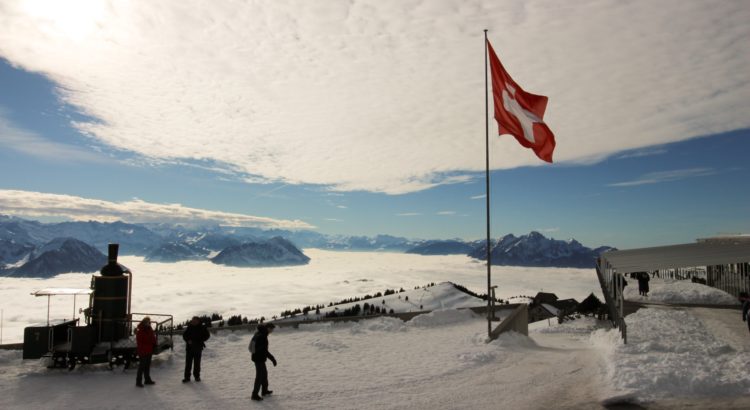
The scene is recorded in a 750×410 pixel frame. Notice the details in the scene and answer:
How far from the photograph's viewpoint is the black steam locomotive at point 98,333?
1351 cm

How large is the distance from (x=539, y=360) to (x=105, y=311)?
13647 millimetres

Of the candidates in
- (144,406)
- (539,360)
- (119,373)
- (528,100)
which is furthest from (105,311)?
(528,100)

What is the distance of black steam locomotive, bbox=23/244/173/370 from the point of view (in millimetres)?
13508

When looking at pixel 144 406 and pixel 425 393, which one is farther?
pixel 425 393

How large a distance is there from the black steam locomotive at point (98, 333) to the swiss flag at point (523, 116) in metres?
13.2

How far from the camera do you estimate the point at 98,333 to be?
14430mm

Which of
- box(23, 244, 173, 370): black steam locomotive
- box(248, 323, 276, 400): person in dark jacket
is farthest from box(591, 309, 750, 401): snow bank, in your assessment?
box(23, 244, 173, 370): black steam locomotive

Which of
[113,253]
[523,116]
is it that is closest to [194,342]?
[113,253]

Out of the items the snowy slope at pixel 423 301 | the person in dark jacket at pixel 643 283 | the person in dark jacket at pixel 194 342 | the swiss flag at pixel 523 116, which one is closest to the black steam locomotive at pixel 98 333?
the person in dark jacket at pixel 194 342

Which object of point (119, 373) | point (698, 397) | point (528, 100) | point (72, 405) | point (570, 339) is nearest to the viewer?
point (698, 397)

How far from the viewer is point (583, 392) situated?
10586 mm

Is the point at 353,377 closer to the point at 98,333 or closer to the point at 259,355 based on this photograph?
the point at 259,355

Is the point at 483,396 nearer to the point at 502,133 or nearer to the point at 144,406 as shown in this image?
the point at 144,406

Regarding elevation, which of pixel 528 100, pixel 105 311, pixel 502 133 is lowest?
pixel 105 311
